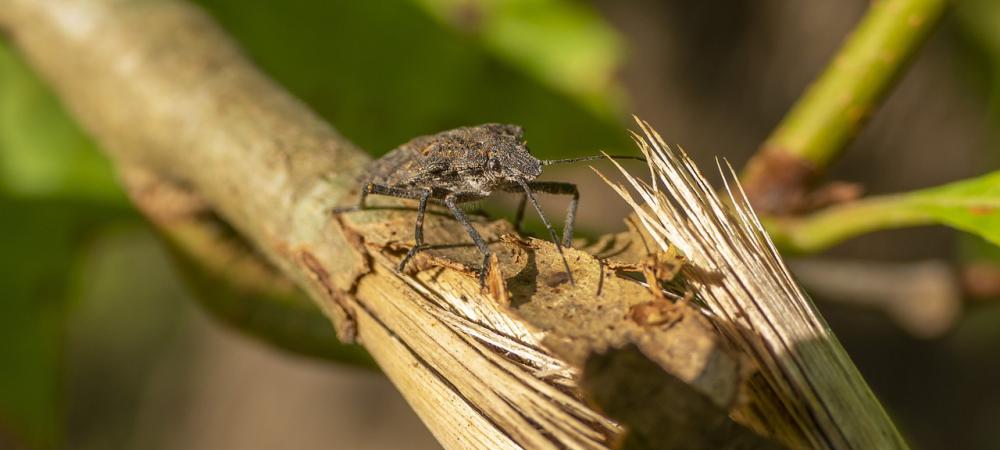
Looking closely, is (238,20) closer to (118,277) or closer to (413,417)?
(413,417)

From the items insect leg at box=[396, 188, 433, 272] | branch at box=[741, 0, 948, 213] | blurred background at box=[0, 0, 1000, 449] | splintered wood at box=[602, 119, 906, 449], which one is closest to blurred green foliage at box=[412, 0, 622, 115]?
blurred background at box=[0, 0, 1000, 449]

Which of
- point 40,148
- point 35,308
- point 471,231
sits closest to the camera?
point 471,231

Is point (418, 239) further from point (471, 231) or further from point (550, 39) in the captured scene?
point (550, 39)

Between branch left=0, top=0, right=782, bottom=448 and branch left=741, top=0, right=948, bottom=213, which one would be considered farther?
branch left=741, top=0, right=948, bottom=213

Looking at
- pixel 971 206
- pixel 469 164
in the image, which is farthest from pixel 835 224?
pixel 469 164

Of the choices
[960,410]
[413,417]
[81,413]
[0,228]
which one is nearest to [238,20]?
[0,228]

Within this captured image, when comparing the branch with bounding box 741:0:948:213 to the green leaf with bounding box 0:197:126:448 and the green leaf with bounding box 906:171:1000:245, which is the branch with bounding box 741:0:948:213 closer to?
the green leaf with bounding box 906:171:1000:245

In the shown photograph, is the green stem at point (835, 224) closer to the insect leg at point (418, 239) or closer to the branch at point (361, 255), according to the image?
the branch at point (361, 255)

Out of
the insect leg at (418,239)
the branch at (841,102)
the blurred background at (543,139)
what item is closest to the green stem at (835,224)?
the branch at (841,102)
